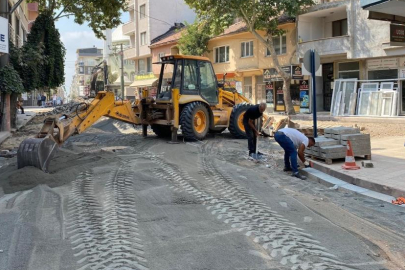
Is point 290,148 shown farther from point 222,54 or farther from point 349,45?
point 222,54

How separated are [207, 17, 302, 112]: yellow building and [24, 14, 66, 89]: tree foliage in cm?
1181

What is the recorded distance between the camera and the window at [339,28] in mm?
25839

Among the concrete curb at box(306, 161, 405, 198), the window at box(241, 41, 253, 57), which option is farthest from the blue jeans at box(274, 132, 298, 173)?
the window at box(241, 41, 253, 57)

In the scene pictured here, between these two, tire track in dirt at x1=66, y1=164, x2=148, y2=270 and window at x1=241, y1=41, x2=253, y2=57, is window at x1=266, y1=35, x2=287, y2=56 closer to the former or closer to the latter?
window at x1=241, y1=41, x2=253, y2=57

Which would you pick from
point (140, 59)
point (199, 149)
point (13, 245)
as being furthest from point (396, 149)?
point (140, 59)

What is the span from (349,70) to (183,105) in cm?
1512

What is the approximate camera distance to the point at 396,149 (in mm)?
11820

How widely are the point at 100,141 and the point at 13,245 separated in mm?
9472

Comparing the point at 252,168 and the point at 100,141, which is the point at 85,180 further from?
the point at 100,141

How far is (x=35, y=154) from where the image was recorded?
8297 millimetres

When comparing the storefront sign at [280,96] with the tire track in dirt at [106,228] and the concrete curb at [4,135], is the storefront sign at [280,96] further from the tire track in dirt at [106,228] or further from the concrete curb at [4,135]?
the tire track in dirt at [106,228]

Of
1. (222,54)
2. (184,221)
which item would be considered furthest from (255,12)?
(184,221)

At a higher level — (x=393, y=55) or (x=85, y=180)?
(x=393, y=55)

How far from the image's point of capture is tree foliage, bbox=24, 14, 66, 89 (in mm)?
19069
